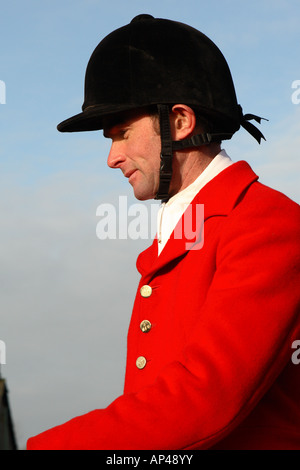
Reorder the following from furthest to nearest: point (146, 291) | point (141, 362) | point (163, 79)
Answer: point (163, 79) < point (146, 291) < point (141, 362)

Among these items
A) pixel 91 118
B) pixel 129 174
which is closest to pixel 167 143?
pixel 129 174

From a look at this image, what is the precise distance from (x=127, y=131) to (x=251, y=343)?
1546 millimetres

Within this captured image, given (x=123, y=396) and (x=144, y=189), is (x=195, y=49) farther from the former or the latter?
(x=123, y=396)

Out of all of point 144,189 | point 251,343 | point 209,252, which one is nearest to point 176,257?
point 209,252

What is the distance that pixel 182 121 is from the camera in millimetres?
4305

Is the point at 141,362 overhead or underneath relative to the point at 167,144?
underneath

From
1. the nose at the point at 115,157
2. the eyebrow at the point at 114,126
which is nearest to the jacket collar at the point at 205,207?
the nose at the point at 115,157

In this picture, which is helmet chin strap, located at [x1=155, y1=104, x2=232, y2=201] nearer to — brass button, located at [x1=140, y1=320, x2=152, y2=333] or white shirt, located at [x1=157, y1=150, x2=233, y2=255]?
white shirt, located at [x1=157, y1=150, x2=233, y2=255]

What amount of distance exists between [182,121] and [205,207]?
2.19 feet

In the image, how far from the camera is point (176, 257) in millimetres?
3912

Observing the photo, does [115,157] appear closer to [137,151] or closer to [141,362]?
[137,151]

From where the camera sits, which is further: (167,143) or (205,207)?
(167,143)

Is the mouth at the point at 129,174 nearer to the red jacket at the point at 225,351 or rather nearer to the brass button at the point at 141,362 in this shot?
the red jacket at the point at 225,351

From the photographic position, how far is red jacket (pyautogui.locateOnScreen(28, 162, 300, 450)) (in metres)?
3.23
